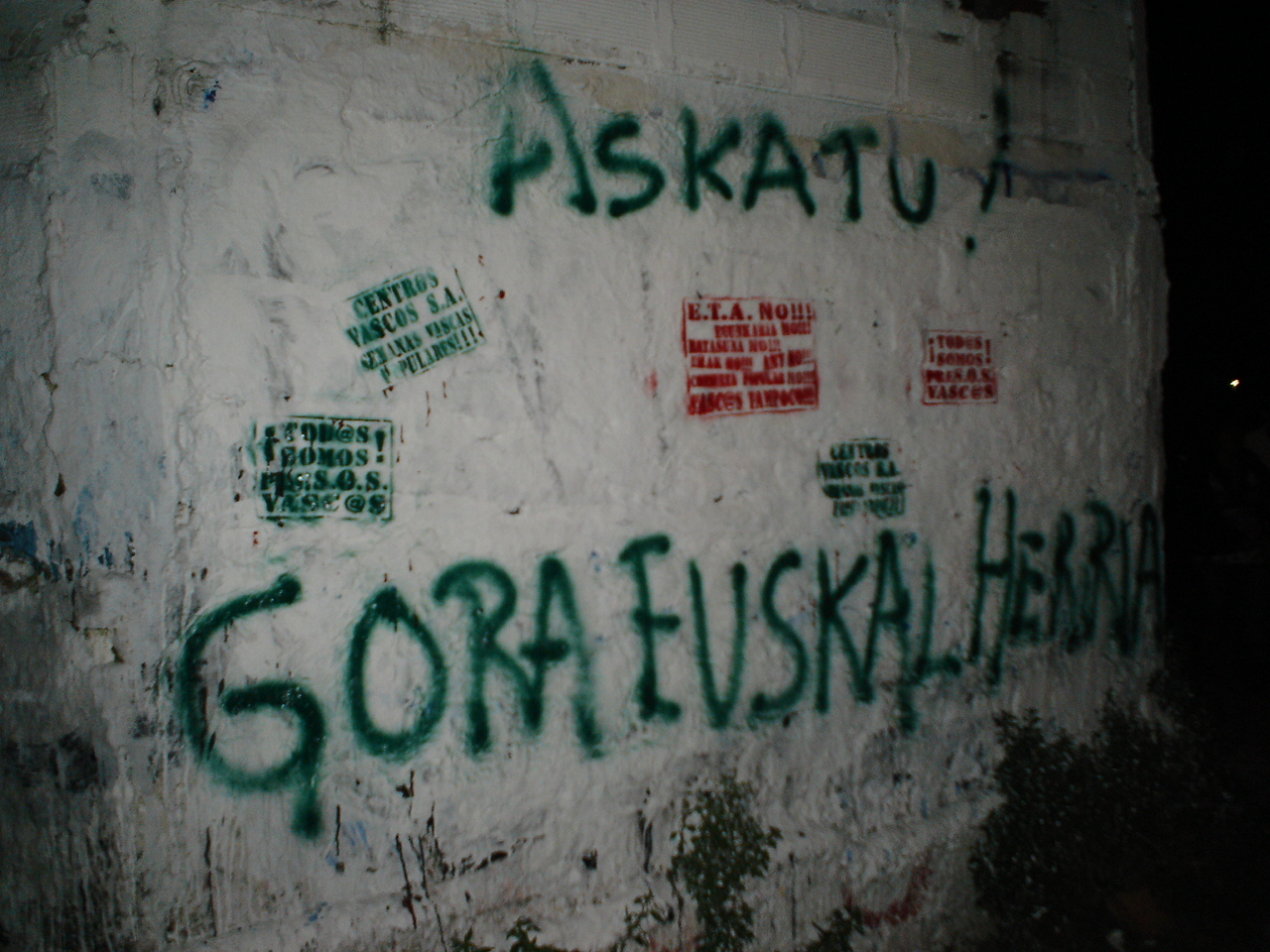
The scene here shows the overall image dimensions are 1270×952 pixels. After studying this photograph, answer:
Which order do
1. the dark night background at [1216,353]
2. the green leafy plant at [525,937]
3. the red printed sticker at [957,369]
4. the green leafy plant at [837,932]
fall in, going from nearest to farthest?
the green leafy plant at [525,937] → the green leafy plant at [837,932] → the red printed sticker at [957,369] → the dark night background at [1216,353]

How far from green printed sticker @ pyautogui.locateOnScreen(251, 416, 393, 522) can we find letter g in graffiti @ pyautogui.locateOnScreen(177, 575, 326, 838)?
193 millimetres

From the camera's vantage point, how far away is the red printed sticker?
7.87 feet

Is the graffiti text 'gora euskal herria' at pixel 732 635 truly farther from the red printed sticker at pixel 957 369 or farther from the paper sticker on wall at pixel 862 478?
the red printed sticker at pixel 957 369

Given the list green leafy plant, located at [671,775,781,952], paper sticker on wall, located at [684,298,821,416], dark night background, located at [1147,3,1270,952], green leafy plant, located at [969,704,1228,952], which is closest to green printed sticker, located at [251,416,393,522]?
paper sticker on wall, located at [684,298,821,416]

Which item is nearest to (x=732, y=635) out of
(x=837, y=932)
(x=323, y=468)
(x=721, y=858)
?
(x=721, y=858)

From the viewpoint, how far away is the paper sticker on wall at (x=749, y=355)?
6.88 feet

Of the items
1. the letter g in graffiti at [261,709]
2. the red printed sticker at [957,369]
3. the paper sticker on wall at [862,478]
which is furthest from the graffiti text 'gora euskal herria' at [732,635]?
the red printed sticker at [957,369]

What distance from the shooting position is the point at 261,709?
169 centimetres

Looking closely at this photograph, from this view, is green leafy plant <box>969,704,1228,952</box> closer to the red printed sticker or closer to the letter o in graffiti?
the red printed sticker

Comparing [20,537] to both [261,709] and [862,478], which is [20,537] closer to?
[261,709]

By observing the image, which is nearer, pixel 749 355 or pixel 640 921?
pixel 640 921

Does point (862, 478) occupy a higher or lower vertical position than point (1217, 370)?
lower

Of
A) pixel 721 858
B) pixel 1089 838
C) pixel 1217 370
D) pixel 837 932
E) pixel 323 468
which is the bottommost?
pixel 837 932

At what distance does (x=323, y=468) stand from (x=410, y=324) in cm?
43
